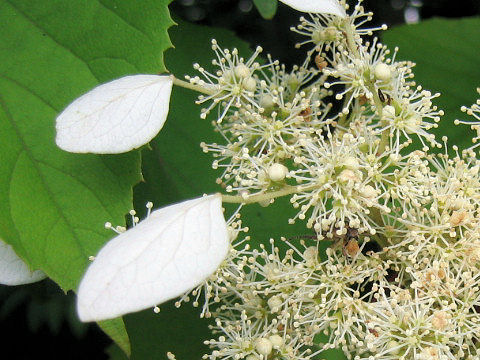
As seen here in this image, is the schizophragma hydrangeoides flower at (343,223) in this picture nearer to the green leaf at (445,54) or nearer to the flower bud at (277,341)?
the flower bud at (277,341)

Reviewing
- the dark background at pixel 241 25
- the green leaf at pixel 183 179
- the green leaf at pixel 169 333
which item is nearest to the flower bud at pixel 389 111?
the green leaf at pixel 183 179

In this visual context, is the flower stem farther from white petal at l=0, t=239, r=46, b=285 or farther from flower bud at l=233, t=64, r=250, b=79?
white petal at l=0, t=239, r=46, b=285

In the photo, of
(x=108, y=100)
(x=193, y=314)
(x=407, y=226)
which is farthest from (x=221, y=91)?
(x=193, y=314)

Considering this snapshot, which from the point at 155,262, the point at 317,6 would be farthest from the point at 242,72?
the point at 155,262

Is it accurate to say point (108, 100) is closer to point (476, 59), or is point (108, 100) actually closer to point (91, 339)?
point (476, 59)

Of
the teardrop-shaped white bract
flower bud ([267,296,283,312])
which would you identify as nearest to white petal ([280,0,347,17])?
the teardrop-shaped white bract
